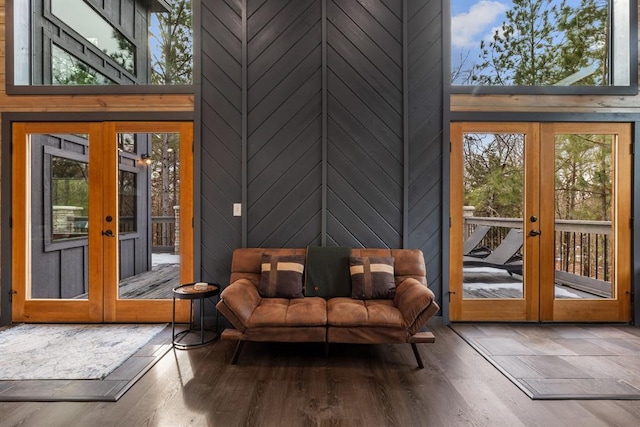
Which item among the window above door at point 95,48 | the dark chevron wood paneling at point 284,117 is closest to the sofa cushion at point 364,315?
the dark chevron wood paneling at point 284,117

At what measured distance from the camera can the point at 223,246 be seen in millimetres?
3488

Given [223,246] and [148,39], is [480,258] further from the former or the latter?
[148,39]

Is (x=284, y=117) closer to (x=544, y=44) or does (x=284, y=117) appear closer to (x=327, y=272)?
(x=327, y=272)

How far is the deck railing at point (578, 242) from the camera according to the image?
358cm

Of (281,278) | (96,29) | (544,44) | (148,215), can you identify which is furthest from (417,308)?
(96,29)

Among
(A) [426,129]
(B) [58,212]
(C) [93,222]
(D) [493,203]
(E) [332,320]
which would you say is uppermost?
(A) [426,129]

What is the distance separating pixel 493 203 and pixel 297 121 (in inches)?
93.3

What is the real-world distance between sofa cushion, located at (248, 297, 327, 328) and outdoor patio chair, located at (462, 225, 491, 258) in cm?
193

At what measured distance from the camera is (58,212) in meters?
3.59

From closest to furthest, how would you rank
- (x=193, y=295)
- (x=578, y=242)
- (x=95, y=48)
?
(x=193, y=295) → (x=578, y=242) → (x=95, y=48)

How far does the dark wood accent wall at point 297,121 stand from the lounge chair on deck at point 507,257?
3.11 feet

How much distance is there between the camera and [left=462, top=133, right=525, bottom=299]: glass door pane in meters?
3.58

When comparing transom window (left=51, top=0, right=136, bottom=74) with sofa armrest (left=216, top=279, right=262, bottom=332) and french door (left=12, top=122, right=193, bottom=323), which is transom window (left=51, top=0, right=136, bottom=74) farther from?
sofa armrest (left=216, top=279, right=262, bottom=332)

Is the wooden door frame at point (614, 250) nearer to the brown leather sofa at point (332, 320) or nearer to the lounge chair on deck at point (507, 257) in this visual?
the lounge chair on deck at point (507, 257)
